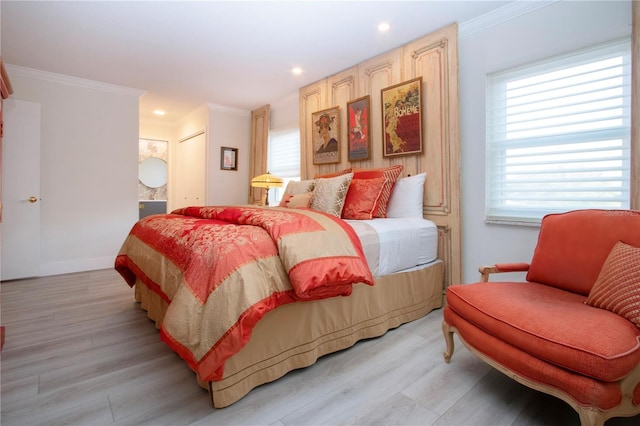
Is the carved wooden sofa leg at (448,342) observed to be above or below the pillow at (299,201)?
below

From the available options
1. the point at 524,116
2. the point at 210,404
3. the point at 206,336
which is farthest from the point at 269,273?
the point at 524,116

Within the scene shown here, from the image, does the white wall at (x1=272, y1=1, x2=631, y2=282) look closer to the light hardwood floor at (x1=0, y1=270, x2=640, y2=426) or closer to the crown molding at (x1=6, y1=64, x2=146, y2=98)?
the light hardwood floor at (x1=0, y1=270, x2=640, y2=426)

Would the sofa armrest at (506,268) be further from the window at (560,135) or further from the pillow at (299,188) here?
the pillow at (299,188)

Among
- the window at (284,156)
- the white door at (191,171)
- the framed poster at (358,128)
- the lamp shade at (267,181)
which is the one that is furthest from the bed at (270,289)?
the white door at (191,171)

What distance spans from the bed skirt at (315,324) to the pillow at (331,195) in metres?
0.79

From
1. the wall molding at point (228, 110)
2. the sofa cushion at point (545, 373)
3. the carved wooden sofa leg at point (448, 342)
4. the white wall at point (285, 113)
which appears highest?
the wall molding at point (228, 110)

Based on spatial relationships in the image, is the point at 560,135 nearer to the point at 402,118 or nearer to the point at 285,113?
the point at 402,118

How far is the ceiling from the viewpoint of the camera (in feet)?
8.30

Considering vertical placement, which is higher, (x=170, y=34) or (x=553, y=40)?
(x=170, y=34)

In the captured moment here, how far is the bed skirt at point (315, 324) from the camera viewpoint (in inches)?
58.4

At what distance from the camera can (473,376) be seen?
166cm

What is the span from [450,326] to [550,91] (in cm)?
192

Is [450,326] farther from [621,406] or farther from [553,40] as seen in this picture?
[553,40]

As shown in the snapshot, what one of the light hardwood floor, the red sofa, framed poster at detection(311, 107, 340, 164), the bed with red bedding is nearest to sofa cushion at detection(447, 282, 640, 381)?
the red sofa
